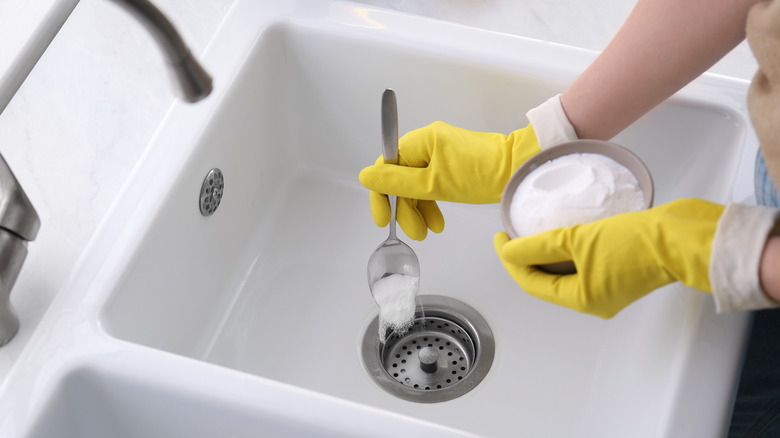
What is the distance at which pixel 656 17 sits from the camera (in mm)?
696

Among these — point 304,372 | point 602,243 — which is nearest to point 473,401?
point 304,372

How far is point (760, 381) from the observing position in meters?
0.78

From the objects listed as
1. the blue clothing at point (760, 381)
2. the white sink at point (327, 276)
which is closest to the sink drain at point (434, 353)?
the white sink at point (327, 276)

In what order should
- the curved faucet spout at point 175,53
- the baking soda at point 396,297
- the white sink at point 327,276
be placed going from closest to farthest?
the curved faucet spout at point 175,53 < the white sink at point 327,276 < the baking soda at point 396,297

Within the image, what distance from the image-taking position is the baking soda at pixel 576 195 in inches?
25.6

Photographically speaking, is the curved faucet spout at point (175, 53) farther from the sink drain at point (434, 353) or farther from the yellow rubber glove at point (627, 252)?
the sink drain at point (434, 353)

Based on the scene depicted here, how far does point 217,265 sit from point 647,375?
477 millimetres

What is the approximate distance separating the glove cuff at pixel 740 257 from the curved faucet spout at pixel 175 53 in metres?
0.41

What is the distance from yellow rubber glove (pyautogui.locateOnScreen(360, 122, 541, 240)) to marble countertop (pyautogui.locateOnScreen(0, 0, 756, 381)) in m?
0.22

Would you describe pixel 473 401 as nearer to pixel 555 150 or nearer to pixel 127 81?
pixel 555 150

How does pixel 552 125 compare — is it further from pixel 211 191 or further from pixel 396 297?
pixel 211 191

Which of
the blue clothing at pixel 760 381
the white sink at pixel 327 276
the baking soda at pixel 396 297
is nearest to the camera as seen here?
the white sink at pixel 327 276

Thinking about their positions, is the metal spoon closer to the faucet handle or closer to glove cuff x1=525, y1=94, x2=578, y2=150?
glove cuff x1=525, y1=94, x2=578, y2=150

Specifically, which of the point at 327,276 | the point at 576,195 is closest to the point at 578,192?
the point at 576,195
